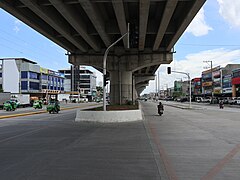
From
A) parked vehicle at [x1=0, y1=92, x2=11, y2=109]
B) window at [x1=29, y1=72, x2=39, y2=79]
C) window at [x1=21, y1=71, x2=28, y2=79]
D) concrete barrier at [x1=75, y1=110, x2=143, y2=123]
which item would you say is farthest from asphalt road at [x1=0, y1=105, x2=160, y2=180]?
window at [x1=29, y1=72, x2=39, y2=79]

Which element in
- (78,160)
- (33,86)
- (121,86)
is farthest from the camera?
(33,86)

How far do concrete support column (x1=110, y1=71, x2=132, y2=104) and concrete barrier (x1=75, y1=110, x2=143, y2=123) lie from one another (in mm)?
10078

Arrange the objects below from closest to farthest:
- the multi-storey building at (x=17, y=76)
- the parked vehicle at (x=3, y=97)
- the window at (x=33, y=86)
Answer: the parked vehicle at (x=3, y=97) → the multi-storey building at (x=17, y=76) → the window at (x=33, y=86)

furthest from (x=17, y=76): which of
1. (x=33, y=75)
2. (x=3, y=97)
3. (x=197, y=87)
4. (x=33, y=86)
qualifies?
(x=197, y=87)

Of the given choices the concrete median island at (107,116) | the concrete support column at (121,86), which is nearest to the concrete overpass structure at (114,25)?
the concrete support column at (121,86)

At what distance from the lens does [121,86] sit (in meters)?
30.9

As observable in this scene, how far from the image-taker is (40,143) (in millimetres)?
10797

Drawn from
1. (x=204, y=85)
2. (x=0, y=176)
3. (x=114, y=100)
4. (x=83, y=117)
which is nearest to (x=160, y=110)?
(x=114, y=100)

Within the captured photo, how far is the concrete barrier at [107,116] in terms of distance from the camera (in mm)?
19703

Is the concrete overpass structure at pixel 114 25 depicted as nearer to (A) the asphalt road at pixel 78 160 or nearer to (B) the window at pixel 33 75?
(A) the asphalt road at pixel 78 160

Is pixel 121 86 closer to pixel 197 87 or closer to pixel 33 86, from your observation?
pixel 33 86

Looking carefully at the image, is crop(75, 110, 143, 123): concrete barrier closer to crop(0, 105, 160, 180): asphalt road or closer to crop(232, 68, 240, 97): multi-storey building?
crop(0, 105, 160, 180): asphalt road

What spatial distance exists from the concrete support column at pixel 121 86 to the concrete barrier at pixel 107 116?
10.1 meters

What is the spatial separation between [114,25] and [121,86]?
1056cm
